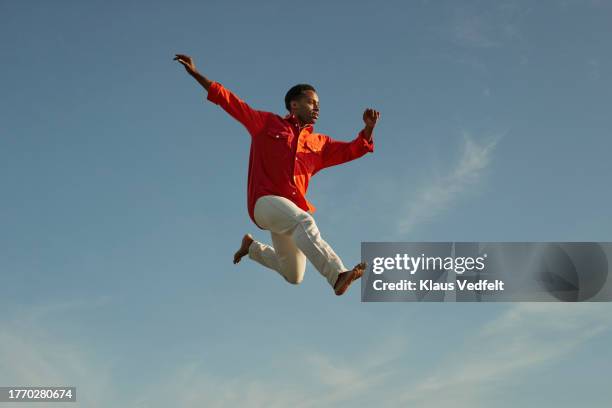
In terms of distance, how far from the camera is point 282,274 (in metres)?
9.66

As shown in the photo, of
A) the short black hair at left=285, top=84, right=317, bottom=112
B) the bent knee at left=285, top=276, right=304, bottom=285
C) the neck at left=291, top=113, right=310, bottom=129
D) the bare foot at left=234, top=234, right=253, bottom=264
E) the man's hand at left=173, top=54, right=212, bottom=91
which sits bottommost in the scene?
the bent knee at left=285, top=276, right=304, bottom=285

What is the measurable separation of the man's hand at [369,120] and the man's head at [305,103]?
2.20 feet

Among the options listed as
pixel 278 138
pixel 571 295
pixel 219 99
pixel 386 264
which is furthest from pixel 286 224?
pixel 571 295

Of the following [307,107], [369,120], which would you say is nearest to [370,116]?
[369,120]

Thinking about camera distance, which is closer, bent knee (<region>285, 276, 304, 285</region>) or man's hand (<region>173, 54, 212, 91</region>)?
man's hand (<region>173, 54, 212, 91</region>)

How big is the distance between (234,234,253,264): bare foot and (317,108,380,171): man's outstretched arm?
139cm

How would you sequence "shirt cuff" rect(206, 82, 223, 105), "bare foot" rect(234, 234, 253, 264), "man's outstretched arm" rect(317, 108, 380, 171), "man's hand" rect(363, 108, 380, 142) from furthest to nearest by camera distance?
"bare foot" rect(234, 234, 253, 264) → "man's outstretched arm" rect(317, 108, 380, 171) → "man's hand" rect(363, 108, 380, 142) → "shirt cuff" rect(206, 82, 223, 105)

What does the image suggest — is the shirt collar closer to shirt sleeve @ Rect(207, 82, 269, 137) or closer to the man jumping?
the man jumping

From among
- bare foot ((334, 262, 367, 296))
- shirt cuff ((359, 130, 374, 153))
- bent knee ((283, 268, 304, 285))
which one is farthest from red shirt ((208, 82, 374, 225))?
bare foot ((334, 262, 367, 296))

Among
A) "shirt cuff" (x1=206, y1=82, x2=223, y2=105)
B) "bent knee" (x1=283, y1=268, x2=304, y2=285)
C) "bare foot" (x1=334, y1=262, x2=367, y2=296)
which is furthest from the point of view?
"bent knee" (x1=283, y1=268, x2=304, y2=285)

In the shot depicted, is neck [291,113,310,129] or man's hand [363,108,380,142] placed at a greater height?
man's hand [363,108,380,142]

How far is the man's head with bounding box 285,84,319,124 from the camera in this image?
952 centimetres

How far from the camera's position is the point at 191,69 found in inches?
355

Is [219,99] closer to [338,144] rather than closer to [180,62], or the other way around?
[180,62]
